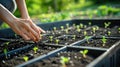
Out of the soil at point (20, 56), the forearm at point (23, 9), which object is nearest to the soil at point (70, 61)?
the soil at point (20, 56)

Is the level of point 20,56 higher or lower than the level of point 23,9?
lower

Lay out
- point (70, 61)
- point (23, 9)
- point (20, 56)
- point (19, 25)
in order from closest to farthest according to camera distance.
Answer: point (70, 61) → point (19, 25) → point (20, 56) → point (23, 9)

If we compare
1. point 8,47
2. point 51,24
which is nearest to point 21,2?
point 8,47

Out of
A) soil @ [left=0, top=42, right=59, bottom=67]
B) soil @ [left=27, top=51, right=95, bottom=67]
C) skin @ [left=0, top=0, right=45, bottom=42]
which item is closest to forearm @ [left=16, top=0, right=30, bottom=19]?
soil @ [left=0, top=42, right=59, bottom=67]

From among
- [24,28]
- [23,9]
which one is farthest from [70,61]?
[23,9]

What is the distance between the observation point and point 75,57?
5.18 feet

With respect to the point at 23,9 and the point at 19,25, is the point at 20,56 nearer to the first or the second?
the point at 19,25

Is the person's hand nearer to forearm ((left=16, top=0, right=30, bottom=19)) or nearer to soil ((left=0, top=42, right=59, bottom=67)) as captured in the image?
soil ((left=0, top=42, right=59, bottom=67))

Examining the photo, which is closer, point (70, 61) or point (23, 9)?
point (70, 61)

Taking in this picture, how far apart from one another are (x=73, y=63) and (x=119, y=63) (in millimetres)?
578

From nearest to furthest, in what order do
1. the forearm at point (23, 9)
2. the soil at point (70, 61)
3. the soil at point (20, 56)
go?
the soil at point (70, 61) → the soil at point (20, 56) → the forearm at point (23, 9)

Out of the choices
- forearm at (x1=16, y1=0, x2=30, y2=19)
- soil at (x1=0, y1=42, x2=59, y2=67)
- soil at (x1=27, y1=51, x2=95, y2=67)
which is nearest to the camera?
soil at (x1=27, y1=51, x2=95, y2=67)

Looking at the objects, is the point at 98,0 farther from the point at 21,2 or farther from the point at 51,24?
the point at 21,2

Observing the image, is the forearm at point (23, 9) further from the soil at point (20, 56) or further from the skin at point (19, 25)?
the skin at point (19, 25)
